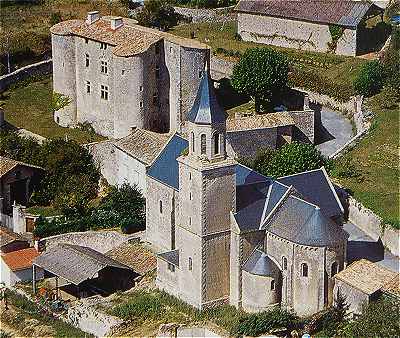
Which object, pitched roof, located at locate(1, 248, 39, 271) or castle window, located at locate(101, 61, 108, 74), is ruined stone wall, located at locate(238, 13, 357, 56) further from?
pitched roof, located at locate(1, 248, 39, 271)

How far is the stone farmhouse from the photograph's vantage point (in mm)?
71875

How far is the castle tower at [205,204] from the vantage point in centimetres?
4356

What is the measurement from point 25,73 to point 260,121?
62.4ft

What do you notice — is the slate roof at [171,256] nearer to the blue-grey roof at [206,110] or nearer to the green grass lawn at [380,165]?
the blue-grey roof at [206,110]

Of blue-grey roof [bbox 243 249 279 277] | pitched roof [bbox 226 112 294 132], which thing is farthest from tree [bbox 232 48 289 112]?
blue-grey roof [bbox 243 249 279 277]

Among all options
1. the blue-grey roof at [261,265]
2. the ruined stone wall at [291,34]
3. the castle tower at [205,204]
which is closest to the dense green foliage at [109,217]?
the castle tower at [205,204]

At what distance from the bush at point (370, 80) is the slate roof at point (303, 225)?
20727 mm

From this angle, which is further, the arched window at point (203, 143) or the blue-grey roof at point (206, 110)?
the arched window at point (203, 143)

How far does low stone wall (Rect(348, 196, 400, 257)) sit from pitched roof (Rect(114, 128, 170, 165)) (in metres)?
8.85

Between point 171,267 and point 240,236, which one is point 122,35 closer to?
point 171,267

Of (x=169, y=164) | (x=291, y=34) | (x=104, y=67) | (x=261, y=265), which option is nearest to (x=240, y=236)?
(x=261, y=265)

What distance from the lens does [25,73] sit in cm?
7125

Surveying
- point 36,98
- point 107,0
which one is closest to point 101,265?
point 36,98

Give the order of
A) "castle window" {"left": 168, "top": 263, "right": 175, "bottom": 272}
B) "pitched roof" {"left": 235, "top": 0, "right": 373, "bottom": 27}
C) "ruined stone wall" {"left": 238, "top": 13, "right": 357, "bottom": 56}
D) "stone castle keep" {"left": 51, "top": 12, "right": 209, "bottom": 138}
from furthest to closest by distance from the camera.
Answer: "ruined stone wall" {"left": 238, "top": 13, "right": 357, "bottom": 56}, "pitched roof" {"left": 235, "top": 0, "right": 373, "bottom": 27}, "stone castle keep" {"left": 51, "top": 12, "right": 209, "bottom": 138}, "castle window" {"left": 168, "top": 263, "right": 175, "bottom": 272}
